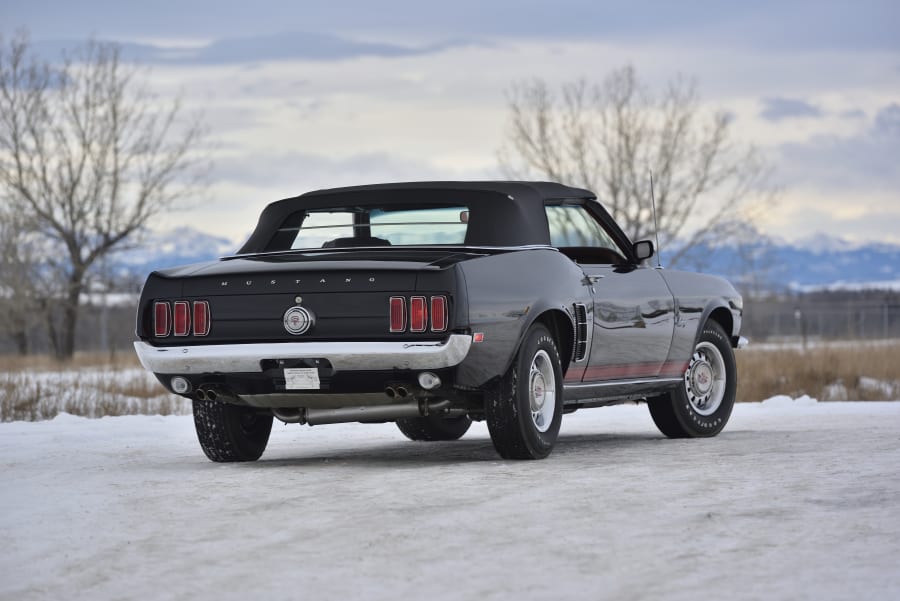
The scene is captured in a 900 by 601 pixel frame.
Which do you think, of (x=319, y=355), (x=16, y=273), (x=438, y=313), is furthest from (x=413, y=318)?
(x=16, y=273)

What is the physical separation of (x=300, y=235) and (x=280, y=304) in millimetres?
1538

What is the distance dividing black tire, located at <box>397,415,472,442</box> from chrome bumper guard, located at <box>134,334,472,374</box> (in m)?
3.01

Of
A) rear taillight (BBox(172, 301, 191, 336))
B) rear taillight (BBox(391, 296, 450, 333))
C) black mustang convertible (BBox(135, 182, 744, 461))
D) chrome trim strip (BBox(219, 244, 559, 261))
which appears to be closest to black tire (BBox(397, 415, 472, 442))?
black mustang convertible (BBox(135, 182, 744, 461))

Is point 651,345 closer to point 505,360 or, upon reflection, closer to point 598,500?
point 505,360

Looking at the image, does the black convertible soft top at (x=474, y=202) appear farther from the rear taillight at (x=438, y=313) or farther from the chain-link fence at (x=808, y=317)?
the chain-link fence at (x=808, y=317)

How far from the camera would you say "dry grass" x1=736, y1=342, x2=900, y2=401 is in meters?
19.0

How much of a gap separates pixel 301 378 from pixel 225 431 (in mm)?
1306

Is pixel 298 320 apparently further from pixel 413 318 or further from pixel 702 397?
pixel 702 397

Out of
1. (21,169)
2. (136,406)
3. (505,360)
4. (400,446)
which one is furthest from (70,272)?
(505,360)

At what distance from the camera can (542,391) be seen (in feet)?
29.0

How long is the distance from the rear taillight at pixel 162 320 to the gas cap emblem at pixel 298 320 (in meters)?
0.80

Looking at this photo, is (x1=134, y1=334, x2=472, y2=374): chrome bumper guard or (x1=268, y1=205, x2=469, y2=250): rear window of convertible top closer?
(x1=134, y1=334, x2=472, y2=374): chrome bumper guard

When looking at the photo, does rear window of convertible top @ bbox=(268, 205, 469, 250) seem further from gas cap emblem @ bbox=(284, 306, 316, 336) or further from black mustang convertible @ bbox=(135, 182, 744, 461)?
gas cap emblem @ bbox=(284, 306, 316, 336)

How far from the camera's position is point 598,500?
673 centimetres
